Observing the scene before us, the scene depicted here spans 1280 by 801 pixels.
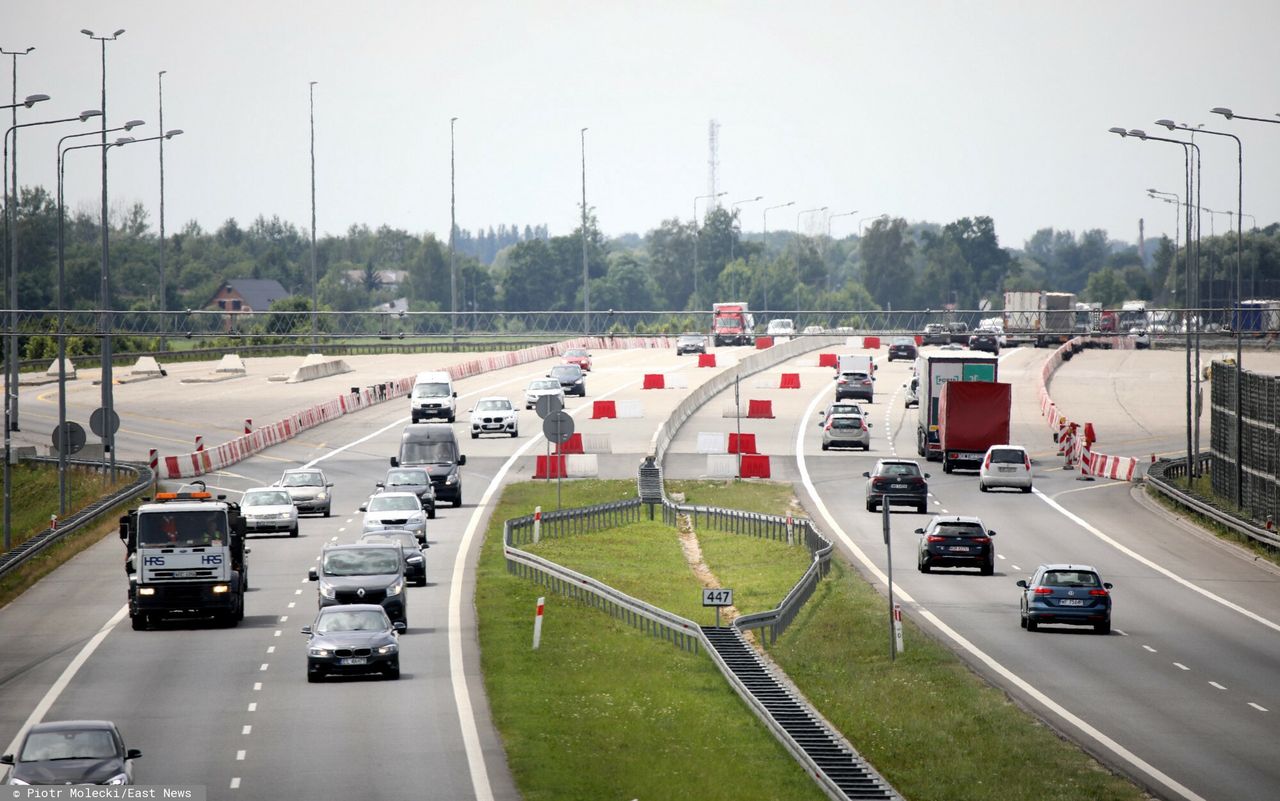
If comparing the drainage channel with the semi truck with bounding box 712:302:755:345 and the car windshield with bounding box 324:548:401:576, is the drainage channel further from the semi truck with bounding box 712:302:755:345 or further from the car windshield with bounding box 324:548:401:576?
the semi truck with bounding box 712:302:755:345

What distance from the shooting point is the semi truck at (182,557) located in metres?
34.5

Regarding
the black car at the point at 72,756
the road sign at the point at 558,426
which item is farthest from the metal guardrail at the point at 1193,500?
the black car at the point at 72,756

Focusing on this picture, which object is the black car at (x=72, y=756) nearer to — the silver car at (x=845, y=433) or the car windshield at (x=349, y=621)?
the car windshield at (x=349, y=621)

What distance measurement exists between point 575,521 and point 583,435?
20.3 m

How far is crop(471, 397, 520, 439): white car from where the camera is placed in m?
75.6

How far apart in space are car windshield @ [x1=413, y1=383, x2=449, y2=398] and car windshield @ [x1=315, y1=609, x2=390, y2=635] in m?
49.3

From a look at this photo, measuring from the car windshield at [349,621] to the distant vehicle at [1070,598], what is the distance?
1297cm

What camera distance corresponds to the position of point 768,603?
141 ft

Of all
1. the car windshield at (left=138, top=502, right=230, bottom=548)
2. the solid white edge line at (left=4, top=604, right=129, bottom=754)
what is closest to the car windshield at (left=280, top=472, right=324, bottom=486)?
the solid white edge line at (left=4, top=604, right=129, bottom=754)

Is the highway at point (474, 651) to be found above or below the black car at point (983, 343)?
below

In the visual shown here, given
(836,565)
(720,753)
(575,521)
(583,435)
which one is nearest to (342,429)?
(583,435)

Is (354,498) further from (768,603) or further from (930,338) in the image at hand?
(930,338)

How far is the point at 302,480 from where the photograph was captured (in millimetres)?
55000

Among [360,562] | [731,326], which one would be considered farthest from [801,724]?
[731,326]
